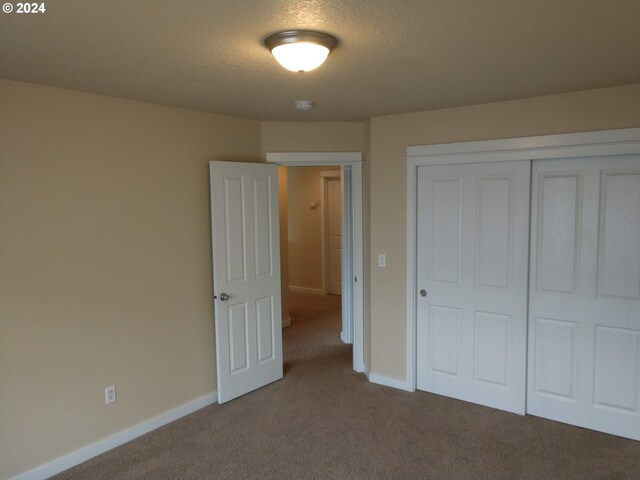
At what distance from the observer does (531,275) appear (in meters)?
3.54

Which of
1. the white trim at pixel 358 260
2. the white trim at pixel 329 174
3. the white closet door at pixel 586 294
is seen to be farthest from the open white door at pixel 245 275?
the white trim at pixel 329 174

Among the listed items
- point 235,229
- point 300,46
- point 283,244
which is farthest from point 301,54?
point 283,244

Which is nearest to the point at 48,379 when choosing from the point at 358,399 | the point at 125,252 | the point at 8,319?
the point at 8,319

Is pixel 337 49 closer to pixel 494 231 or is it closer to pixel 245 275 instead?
pixel 494 231

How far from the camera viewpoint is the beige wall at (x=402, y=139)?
10.5ft

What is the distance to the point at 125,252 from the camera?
3.26 metres

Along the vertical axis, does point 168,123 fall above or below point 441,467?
above

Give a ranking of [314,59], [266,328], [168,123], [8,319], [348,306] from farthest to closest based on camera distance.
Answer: [348,306] < [266,328] < [168,123] < [8,319] < [314,59]

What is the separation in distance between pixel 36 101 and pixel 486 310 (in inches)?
135

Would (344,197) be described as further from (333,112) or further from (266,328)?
(266,328)

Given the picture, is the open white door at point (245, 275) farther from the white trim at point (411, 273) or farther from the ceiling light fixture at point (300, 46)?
the ceiling light fixture at point (300, 46)

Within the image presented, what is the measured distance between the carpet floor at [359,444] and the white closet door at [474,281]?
0.72 ft

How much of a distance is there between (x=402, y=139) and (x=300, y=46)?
2.10 metres

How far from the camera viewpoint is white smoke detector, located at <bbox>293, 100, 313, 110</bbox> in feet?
11.0
